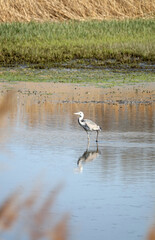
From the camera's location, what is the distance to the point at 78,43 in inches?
1260

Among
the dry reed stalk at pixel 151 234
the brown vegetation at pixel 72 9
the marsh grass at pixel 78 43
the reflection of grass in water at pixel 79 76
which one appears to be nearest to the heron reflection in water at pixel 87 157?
the dry reed stalk at pixel 151 234

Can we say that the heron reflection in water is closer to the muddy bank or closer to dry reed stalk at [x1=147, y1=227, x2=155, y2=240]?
the muddy bank

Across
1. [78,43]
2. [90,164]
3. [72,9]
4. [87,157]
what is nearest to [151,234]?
[90,164]

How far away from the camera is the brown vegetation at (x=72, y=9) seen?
4412cm

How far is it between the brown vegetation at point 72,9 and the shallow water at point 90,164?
90.6 ft

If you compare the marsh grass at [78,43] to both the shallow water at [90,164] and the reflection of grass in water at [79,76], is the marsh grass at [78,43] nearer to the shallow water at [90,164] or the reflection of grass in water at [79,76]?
the reflection of grass in water at [79,76]

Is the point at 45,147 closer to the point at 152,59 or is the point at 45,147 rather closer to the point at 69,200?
the point at 69,200

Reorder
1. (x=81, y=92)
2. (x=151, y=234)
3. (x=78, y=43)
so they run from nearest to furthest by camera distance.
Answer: (x=151, y=234), (x=81, y=92), (x=78, y=43)

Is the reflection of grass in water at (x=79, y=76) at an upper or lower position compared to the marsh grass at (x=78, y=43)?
lower

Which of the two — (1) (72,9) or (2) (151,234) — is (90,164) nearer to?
(2) (151,234)

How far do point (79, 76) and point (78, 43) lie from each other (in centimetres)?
787

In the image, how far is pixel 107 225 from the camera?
5.68 metres

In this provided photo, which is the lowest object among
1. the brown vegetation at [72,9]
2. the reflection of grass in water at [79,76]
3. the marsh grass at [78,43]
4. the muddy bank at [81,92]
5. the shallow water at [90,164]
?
the shallow water at [90,164]

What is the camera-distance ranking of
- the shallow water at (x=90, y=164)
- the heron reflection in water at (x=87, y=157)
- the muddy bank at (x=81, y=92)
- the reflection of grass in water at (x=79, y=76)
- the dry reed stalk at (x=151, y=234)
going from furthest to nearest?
1. the reflection of grass in water at (x=79, y=76)
2. the muddy bank at (x=81, y=92)
3. the heron reflection in water at (x=87, y=157)
4. the shallow water at (x=90, y=164)
5. the dry reed stalk at (x=151, y=234)
